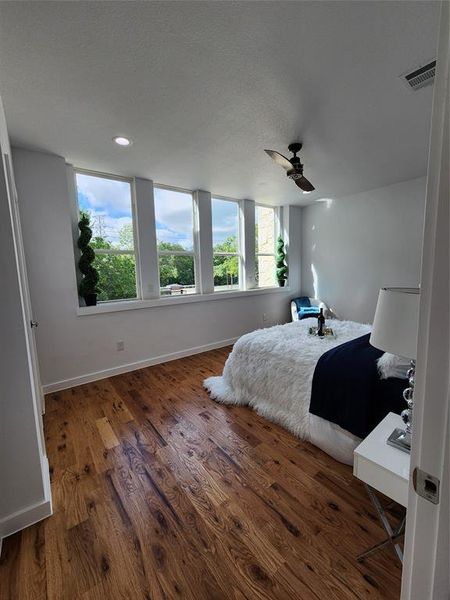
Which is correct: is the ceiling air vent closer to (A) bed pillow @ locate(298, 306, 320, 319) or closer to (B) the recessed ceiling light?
(B) the recessed ceiling light

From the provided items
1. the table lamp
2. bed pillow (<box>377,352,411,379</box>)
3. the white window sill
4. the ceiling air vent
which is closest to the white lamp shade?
the table lamp

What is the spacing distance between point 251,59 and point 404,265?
3.66 meters

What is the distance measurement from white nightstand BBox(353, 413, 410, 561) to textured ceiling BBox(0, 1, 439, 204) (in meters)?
2.14

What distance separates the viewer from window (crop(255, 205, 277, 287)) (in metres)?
5.22

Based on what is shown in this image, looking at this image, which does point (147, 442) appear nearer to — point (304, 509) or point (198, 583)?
point (198, 583)

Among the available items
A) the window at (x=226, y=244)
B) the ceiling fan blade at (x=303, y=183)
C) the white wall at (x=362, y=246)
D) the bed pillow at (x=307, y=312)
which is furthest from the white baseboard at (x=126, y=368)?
the ceiling fan blade at (x=303, y=183)

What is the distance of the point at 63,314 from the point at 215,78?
276 cm

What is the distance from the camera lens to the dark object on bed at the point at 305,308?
15.3 ft

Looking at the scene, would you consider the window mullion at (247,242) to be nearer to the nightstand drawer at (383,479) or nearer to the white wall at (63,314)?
the white wall at (63,314)

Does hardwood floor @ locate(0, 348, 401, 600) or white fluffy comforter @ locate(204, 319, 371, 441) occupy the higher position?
white fluffy comforter @ locate(204, 319, 371, 441)

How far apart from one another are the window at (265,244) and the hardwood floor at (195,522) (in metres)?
3.50

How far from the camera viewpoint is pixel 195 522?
1409 mm

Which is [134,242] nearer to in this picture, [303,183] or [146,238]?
[146,238]

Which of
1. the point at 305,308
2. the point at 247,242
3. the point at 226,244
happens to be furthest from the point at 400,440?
the point at 247,242
